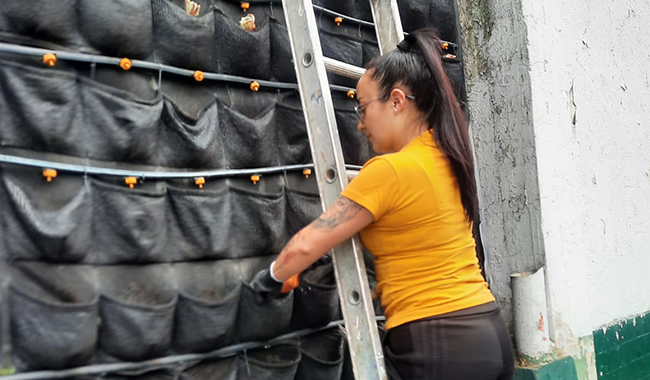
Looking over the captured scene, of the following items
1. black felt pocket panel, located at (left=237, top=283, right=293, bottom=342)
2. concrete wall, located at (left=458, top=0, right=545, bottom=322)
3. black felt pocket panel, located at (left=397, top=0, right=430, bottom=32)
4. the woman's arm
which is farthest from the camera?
concrete wall, located at (left=458, top=0, right=545, bottom=322)

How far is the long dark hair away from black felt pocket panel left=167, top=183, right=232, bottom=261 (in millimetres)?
616

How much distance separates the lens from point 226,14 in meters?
1.92

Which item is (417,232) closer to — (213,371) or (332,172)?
(332,172)

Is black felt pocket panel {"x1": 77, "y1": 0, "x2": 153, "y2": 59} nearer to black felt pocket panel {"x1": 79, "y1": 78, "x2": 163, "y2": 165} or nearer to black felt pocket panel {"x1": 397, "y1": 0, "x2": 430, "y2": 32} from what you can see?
black felt pocket panel {"x1": 79, "y1": 78, "x2": 163, "y2": 165}

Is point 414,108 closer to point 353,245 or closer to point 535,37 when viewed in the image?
point 353,245

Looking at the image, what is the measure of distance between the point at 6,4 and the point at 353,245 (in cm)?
107

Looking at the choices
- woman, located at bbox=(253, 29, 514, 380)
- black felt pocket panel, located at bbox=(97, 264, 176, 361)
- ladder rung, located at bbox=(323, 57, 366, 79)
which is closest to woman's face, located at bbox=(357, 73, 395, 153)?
woman, located at bbox=(253, 29, 514, 380)

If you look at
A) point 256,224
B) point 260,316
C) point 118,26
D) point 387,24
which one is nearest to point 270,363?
point 260,316

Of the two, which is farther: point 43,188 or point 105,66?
point 105,66

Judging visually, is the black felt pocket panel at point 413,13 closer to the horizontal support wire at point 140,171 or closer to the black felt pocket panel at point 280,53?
the black felt pocket panel at point 280,53

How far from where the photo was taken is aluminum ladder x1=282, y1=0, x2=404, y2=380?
161 cm

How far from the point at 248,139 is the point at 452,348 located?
92cm

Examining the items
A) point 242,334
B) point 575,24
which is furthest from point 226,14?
point 575,24

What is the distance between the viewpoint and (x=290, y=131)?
2.05 m
